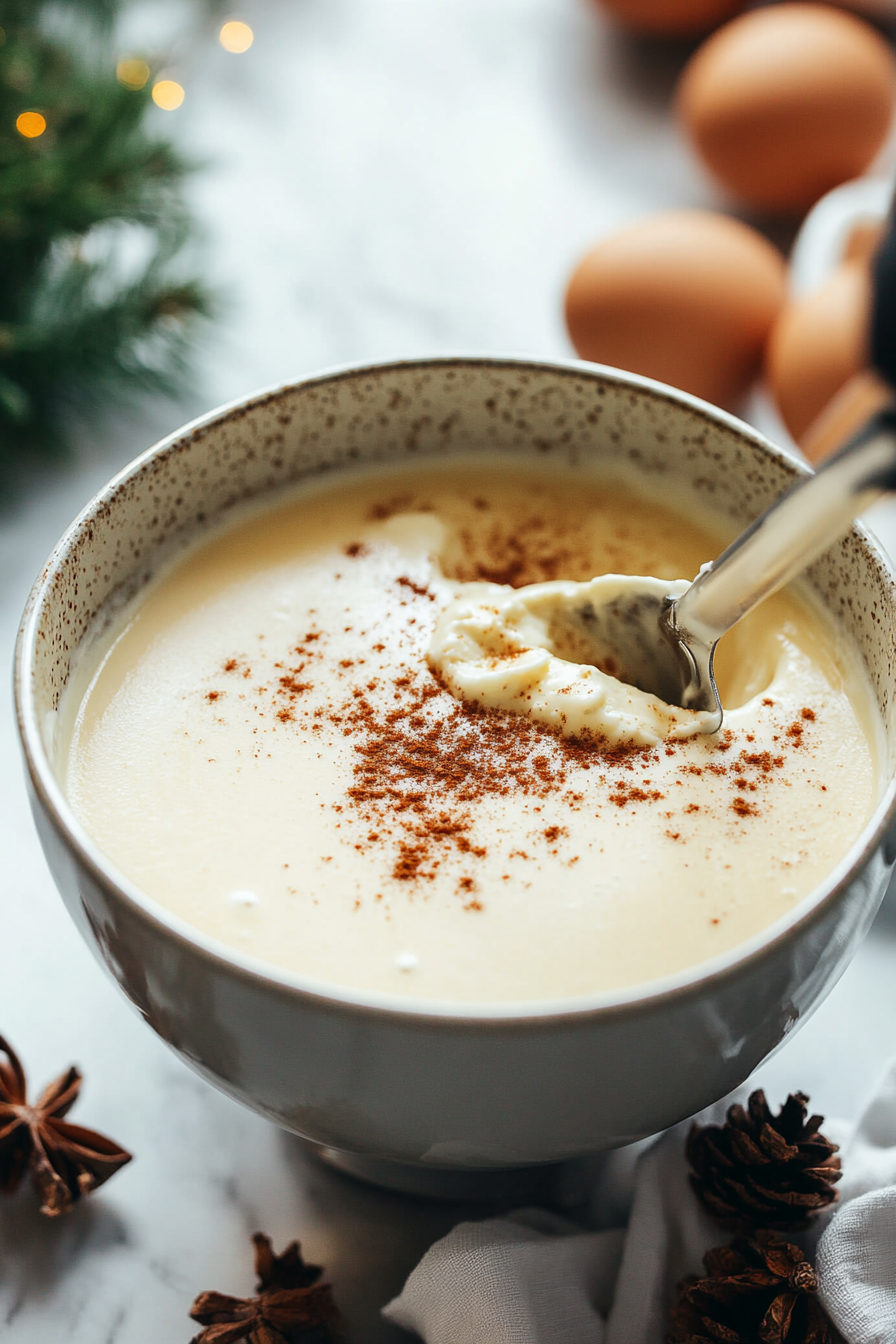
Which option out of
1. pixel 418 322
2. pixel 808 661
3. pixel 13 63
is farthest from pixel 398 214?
pixel 808 661

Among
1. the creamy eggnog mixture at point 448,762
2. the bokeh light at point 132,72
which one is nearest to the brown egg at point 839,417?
the creamy eggnog mixture at point 448,762

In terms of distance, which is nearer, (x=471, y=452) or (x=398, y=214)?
(x=471, y=452)

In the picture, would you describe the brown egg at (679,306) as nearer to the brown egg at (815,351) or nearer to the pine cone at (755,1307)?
the brown egg at (815,351)

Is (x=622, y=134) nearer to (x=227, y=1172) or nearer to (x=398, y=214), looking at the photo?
(x=398, y=214)

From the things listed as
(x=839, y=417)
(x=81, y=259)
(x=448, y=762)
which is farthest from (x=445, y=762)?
(x=81, y=259)

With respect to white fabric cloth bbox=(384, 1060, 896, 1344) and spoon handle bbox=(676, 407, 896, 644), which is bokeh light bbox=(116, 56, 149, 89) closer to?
spoon handle bbox=(676, 407, 896, 644)
